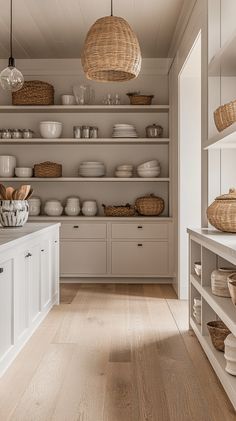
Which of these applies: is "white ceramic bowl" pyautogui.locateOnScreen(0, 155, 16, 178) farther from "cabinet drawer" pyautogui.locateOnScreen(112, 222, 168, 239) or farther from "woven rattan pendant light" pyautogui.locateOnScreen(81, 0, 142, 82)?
"woven rattan pendant light" pyautogui.locateOnScreen(81, 0, 142, 82)

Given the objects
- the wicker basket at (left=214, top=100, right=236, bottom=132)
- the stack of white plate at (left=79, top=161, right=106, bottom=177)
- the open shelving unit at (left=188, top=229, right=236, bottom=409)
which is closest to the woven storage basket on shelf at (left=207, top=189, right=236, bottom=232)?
the open shelving unit at (left=188, top=229, right=236, bottom=409)

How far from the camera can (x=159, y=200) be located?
229 inches

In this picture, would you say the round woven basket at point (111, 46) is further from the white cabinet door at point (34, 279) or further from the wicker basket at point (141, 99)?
the wicker basket at point (141, 99)

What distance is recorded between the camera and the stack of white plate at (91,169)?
588 cm

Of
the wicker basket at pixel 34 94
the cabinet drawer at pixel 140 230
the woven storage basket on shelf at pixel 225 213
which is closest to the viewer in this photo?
the woven storage basket on shelf at pixel 225 213

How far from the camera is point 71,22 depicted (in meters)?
4.80

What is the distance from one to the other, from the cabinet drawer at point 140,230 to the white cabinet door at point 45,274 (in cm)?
161

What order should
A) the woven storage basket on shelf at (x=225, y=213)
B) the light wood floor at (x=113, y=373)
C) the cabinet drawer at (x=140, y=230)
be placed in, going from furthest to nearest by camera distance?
the cabinet drawer at (x=140, y=230), the woven storage basket on shelf at (x=225, y=213), the light wood floor at (x=113, y=373)

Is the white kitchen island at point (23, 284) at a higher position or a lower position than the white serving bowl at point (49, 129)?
lower

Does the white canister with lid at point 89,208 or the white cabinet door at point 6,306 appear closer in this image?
the white cabinet door at point 6,306

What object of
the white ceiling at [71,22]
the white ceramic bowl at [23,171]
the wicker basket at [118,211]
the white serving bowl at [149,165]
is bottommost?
the wicker basket at [118,211]

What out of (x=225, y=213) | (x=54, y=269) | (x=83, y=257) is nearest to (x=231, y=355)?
(x=225, y=213)

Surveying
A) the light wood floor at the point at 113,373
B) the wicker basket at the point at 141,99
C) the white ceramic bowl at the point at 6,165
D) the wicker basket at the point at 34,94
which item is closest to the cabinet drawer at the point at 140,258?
the light wood floor at the point at 113,373

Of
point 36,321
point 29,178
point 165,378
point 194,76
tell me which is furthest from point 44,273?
point 194,76
